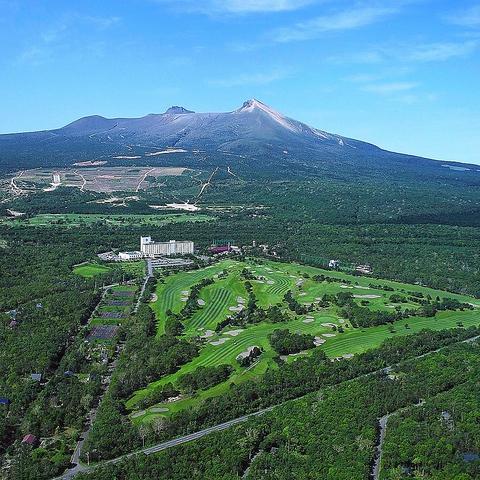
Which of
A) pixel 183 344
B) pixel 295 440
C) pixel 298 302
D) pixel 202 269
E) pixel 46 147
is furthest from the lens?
pixel 46 147

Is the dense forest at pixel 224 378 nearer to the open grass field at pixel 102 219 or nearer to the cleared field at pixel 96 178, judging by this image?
the open grass field at pixel 102 219

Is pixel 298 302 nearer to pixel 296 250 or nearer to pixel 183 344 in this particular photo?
pixel 183 344

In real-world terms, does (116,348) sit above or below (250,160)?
below

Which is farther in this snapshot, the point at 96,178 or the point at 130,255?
the point at 96,178

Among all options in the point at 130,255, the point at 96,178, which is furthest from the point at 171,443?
the point at 96,178

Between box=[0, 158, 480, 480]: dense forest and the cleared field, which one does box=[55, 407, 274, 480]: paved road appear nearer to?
box=[0, 158, 480, 480]: dense forest

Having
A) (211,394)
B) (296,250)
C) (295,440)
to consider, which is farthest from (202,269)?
(295,440)

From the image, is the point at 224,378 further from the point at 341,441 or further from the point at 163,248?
the point at 163,248
